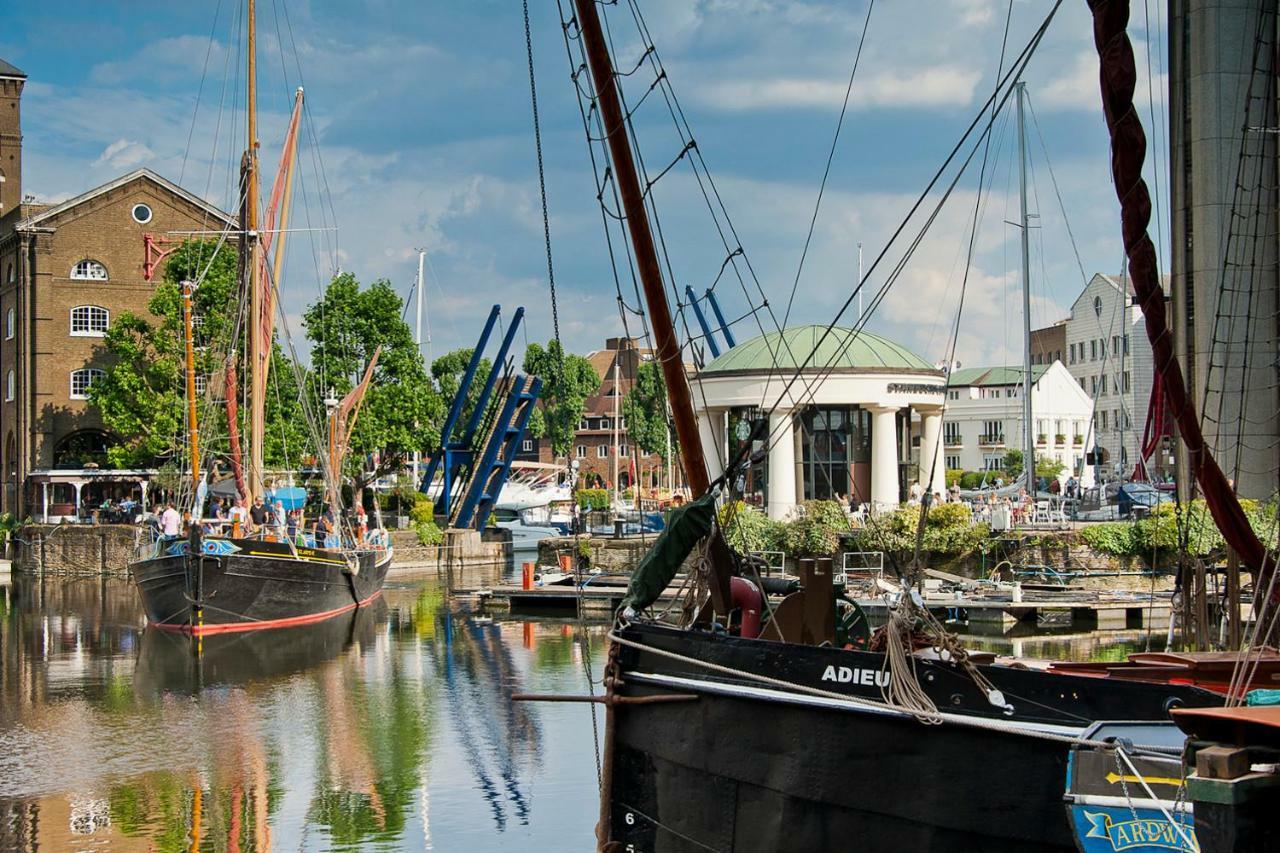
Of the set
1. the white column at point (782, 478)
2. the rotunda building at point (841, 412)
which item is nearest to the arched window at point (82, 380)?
the rotunda building at point (841, 412)

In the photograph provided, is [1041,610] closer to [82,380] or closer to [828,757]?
[828,757]

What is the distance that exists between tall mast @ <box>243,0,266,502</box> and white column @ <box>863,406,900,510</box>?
2029 cm

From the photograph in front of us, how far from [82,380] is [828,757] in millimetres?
61316

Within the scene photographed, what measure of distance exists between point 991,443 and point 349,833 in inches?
3389

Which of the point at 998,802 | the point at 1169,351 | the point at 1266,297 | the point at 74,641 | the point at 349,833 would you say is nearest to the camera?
the point at 998,802

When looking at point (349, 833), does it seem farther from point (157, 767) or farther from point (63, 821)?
point (157, 767)

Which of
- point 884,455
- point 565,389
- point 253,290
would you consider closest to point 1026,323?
point 884,455

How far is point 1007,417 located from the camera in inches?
3851

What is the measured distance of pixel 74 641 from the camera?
3491 centimetres

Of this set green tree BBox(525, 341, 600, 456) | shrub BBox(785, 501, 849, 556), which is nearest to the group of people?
shrub BBox(785, 501, 849, 556)

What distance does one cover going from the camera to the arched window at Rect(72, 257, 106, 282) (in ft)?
219

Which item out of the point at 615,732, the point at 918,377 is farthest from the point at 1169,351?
the point at 918,377

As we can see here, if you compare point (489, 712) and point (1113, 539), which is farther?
point (1113, 539)

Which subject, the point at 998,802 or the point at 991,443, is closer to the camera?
the point at 998,802
